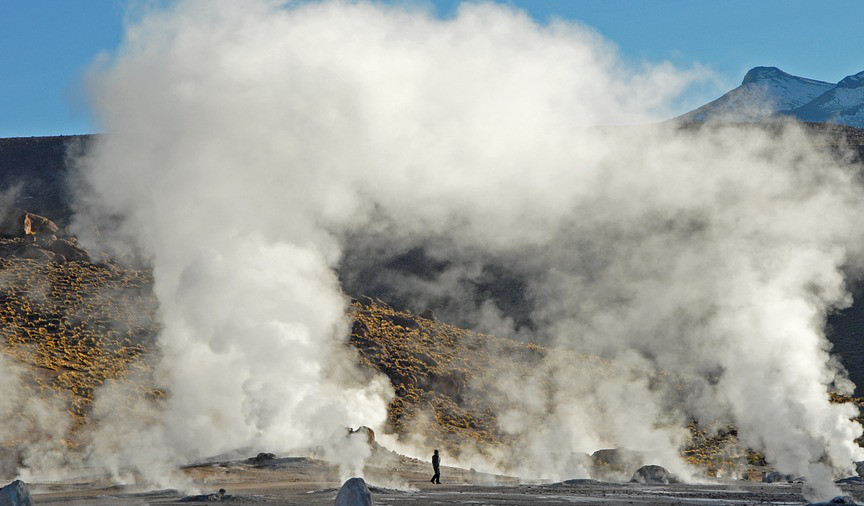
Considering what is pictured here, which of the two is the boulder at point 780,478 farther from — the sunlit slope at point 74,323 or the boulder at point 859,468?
the sunlit slope at point 74,323

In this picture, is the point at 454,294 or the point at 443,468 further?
the point at 454,294

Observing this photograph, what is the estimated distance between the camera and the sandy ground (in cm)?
2786

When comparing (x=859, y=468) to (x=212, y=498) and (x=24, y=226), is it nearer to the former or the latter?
(x=212, y=498)

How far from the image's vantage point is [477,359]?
72.7 metres

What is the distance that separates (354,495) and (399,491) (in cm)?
989

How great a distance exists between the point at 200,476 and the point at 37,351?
2603cm

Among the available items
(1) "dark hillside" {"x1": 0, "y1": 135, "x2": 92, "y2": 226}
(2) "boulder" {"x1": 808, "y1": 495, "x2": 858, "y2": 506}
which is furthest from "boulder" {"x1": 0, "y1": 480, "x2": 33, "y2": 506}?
(1) "dark hillside" {"x1": 0, "y1": 135, "x2": 92, "y2": 226}

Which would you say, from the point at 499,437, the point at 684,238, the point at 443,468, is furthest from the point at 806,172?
the point at 443,468

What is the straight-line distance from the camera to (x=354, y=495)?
21.1 meters

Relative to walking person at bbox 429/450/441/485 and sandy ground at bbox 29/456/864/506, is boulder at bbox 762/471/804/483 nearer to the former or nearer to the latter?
sandy ground at bbox 29/456/864/506

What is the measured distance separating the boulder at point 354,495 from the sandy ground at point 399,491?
572 cm

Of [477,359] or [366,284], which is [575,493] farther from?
[366,284]

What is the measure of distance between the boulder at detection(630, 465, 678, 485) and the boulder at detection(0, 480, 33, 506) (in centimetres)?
2305

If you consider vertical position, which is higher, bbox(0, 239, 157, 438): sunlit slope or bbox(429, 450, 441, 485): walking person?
bbox(0, 239, 157, 438): sunlit slope
